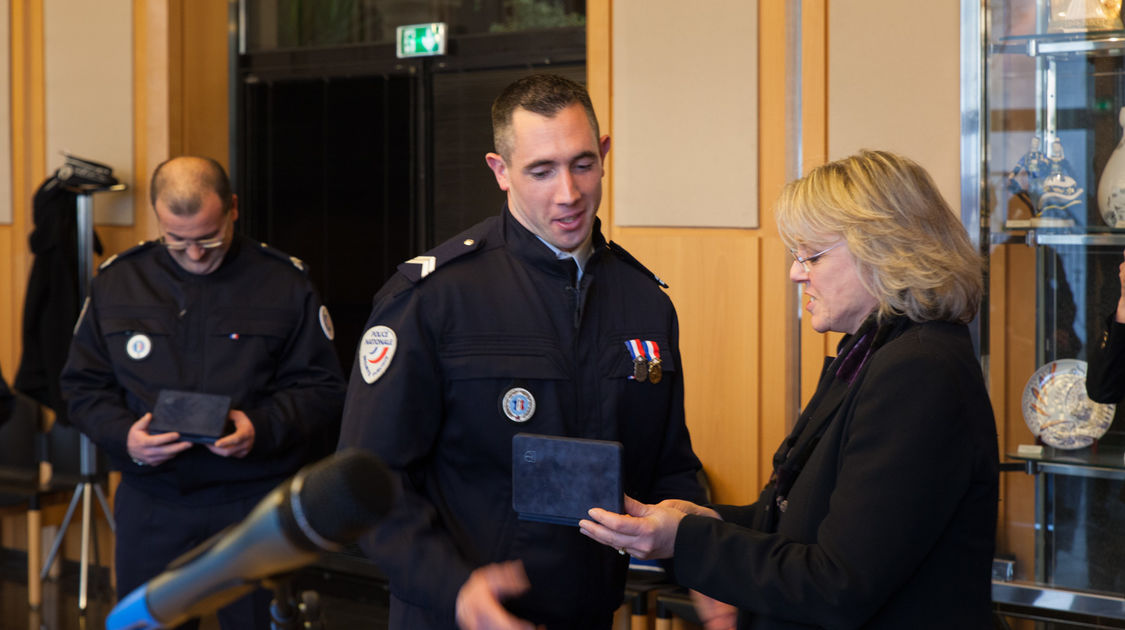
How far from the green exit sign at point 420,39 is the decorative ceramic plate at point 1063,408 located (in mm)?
2642

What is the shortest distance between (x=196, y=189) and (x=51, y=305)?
185 centimetres

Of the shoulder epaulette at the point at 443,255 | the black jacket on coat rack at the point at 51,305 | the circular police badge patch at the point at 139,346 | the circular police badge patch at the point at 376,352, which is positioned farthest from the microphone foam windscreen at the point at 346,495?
the black jacket on coat rack at the point at 51,305

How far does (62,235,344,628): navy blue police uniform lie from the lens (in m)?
3.04

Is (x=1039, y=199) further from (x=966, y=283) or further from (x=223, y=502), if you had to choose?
(x=223, y=502)

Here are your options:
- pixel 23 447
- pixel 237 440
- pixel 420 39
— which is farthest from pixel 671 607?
pixel 23 447

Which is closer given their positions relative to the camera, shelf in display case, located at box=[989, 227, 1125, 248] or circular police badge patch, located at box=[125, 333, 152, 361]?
shelf in display case, located at box=[989, 227, 1125, 248]

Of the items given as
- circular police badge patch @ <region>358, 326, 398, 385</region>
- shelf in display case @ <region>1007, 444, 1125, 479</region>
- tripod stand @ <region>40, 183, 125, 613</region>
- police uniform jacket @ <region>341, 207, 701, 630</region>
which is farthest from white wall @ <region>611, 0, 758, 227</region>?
tripod stand @ <region>40, 183, 125, 613</region>

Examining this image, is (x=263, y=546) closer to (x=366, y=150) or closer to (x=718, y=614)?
(x=718, y=614)

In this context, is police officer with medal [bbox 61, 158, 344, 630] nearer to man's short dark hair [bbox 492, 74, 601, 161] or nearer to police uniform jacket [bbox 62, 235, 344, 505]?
police uniform jacket [bbox 62, 235, 344, 505]

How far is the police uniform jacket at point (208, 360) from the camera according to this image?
308 centimetres

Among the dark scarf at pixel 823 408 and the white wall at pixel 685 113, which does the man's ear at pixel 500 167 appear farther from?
the white wall at pixel 685 113

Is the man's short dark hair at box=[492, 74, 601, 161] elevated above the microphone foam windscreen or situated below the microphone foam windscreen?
above

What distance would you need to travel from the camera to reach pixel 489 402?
1854 mm

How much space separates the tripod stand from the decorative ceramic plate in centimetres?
340
